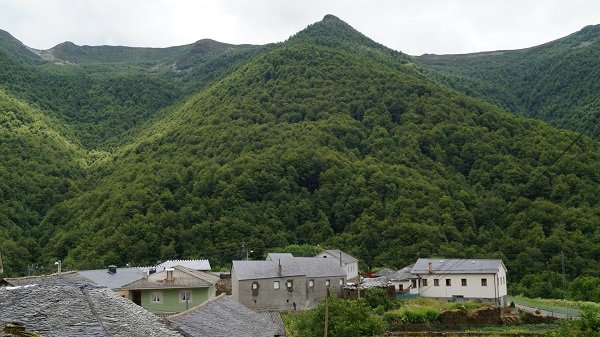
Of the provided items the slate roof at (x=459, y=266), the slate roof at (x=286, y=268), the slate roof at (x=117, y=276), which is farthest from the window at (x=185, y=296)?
the slate roof at (x=459, y=266)

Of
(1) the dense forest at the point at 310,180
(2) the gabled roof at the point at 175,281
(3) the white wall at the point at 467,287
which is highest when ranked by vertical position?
(1) the dense forest at the point at 310,180

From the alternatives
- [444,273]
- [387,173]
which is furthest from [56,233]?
[444,273]

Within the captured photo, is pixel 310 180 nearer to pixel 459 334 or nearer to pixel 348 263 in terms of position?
pixel 348 263

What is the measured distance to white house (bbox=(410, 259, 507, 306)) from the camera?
5659cm

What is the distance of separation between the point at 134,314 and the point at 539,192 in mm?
92582

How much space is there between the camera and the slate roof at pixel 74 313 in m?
10.9

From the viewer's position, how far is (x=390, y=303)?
166 feet

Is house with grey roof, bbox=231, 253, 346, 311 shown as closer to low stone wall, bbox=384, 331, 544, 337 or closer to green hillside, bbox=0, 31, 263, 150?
low stone wall, bbox=384, 331, 544, 337

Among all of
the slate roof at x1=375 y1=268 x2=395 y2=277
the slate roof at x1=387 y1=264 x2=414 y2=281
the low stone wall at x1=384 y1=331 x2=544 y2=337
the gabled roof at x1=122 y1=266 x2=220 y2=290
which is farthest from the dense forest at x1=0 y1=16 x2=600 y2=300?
the gabled roof at x1=122 y1=266 x2=220 y2=290

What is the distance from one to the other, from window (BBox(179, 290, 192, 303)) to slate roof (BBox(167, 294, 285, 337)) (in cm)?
1538

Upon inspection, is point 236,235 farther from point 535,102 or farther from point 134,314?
point 535,102

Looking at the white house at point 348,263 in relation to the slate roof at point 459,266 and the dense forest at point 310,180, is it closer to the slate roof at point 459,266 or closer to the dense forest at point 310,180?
the dense forest at point 310,180

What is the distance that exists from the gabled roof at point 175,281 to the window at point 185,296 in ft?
1.51

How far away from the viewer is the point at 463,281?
57406 mm
